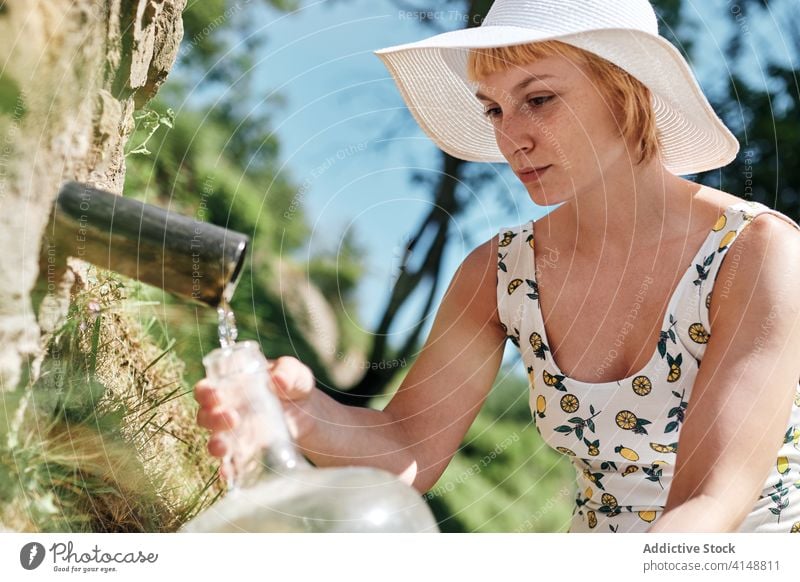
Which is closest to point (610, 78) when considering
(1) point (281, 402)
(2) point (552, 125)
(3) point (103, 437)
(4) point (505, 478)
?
(2) point (552, 125)

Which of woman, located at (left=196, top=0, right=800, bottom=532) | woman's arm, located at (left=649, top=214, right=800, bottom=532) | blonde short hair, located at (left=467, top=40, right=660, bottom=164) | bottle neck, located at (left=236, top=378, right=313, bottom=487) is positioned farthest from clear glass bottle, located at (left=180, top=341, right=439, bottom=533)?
blonde short hair, located at (left=467, top=40, right=660, bottom=164)

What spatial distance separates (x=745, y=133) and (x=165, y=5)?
846 mm

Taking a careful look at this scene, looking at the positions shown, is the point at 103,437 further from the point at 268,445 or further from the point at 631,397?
the point at 631,397

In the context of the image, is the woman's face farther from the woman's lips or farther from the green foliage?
the green foliage

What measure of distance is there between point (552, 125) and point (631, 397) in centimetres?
25

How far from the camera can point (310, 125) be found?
1.06m

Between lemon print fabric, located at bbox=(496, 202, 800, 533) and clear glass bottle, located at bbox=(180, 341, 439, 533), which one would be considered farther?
lemon print fabric, located at bbox=(496, 202, 800, 533)

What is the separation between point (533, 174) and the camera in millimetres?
725

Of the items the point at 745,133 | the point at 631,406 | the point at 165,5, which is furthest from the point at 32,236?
the point at 745,133

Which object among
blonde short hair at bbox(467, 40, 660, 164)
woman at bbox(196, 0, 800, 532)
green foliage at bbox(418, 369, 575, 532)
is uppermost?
blonde short hair at bbox(467, 40, 660, 164)

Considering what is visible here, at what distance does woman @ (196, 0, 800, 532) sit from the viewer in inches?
25.1

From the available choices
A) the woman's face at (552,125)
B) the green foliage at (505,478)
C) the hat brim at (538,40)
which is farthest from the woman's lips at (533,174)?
the green foliage at (505,478)

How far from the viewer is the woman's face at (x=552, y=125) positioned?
0.71 metres

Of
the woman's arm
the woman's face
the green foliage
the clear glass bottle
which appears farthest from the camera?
the green foliage
